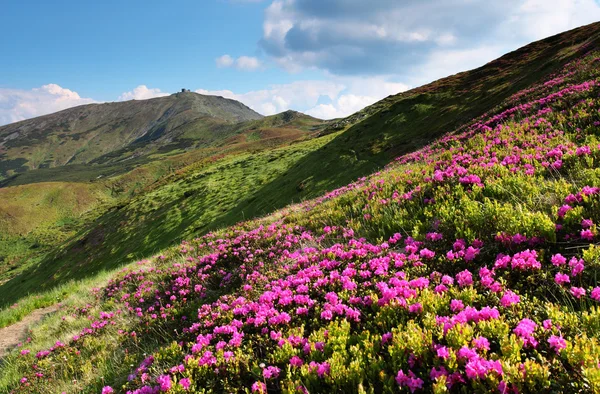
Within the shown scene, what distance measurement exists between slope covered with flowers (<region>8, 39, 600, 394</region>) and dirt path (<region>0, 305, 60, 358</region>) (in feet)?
6.43

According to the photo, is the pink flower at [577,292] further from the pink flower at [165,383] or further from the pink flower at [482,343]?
the pink flower at [165,383]

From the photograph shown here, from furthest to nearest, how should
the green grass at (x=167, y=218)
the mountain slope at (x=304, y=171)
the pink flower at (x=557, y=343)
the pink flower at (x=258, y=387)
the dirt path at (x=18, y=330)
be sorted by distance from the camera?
1. the green grass at (x=167, y=218)
2. the mountain slope at (x=304, y=171)
3. the dirt path at (x=18, y=330)
4. the pink flower at (x=258, y=387)
5. the pink flower at (x=557, y=343)

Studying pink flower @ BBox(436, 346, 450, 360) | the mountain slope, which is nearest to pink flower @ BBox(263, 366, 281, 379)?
pink flower @ BBox(436, 346, 450, 360)

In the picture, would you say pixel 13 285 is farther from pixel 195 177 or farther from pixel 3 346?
pixel 3 346

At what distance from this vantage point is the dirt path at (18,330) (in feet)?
37.6

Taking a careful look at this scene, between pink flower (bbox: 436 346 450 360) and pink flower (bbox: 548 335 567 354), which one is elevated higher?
pink flower (bbox: 436 346 450 360)

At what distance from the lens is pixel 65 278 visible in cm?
4581

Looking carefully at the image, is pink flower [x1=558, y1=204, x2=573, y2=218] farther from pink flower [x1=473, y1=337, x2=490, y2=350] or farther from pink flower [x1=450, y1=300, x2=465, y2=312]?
pink flower [x1=473, y1=337, x2=490, y2=350]

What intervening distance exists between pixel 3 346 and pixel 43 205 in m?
169

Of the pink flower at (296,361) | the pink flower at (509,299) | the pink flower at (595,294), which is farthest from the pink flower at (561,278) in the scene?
the pink flower at (296,361)

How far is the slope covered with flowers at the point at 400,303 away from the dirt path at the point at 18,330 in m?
1.96

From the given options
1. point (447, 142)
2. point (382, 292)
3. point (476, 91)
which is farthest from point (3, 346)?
point (476, 91)

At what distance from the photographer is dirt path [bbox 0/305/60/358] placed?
451 inches

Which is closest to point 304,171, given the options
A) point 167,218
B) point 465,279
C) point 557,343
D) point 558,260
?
point 167,218
